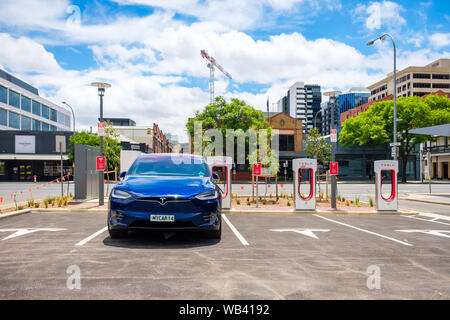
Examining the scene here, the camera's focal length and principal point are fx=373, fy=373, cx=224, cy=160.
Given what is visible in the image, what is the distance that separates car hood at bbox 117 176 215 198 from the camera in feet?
21.1

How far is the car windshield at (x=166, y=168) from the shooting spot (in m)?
7.66

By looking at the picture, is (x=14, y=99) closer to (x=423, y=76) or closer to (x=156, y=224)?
(x=156, y=224)

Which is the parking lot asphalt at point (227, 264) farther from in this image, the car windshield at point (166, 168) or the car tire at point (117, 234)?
the car windshield at point (166, 168)

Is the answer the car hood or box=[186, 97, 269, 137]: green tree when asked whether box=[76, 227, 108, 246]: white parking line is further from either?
box=[186, 97, 269, 137]: green tree

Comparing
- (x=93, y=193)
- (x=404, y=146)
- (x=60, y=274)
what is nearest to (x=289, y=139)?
(x=404, y=146)

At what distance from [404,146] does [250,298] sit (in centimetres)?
4877

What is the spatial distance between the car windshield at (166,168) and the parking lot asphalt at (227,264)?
4.20ft

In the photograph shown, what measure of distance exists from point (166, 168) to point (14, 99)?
246 feet

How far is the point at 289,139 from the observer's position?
56.1 metres

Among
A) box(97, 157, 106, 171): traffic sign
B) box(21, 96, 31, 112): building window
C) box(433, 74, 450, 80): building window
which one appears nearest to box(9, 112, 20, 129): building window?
box(21, 96, 31, 112): building window

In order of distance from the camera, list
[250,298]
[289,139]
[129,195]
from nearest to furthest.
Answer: [250,298] → [129,195] → [289,139]

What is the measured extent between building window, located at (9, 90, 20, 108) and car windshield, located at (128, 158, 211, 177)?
72.6 m

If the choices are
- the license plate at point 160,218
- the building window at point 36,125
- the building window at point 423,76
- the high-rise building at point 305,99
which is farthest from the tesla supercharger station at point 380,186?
the high-rise building at point 305,99
